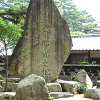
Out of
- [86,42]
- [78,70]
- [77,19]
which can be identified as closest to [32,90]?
[78,70]

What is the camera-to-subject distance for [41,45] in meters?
9.29

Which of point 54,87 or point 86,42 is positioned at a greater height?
point 86,42

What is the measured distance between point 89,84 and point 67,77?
324 centimetres

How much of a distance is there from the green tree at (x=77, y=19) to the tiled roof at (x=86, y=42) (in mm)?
10620

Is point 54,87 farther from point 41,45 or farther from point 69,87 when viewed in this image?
point 41,45

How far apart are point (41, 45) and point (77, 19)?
24271 millimetres

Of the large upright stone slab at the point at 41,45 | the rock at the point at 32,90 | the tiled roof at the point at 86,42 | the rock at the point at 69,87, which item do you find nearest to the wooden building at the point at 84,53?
the tiled roof at the point at 86,42

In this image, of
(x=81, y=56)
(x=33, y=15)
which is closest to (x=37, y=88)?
(x=33, y=15)

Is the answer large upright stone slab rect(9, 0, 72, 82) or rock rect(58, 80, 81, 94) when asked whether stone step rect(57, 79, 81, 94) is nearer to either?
rock rect(58, 80, 81, 94)

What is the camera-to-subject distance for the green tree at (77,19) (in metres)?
31.4

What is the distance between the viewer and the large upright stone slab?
9.12m

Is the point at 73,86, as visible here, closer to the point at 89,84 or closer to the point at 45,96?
the point at 89,84

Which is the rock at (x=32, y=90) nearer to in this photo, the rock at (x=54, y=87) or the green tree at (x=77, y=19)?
the rock at (x=54, y=87)

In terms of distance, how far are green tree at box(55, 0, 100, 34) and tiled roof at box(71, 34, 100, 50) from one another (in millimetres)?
10620
